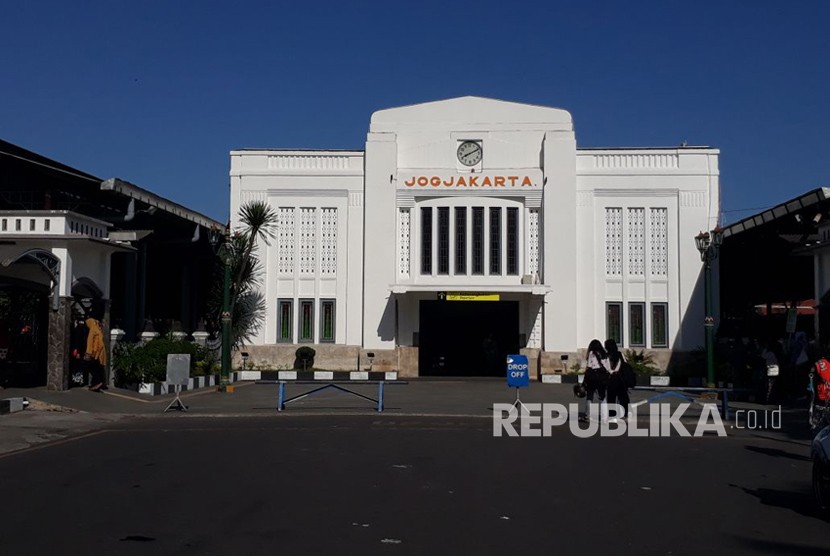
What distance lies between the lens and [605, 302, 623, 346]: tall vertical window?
110 feet

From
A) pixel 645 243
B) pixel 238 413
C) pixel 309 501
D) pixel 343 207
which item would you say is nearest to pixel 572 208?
pixel 645 243

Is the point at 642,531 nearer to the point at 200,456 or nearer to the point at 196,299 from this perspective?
the point at 200,456

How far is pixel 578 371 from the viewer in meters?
32.3

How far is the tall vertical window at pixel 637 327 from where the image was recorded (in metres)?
33.5

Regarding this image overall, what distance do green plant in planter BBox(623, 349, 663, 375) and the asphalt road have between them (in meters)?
16.3

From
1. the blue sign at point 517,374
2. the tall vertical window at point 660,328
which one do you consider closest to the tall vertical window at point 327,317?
the tall vertical window at point 660,328

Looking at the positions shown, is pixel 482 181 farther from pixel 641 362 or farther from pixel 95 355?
pixel 95 355

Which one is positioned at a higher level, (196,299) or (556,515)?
(196,299)

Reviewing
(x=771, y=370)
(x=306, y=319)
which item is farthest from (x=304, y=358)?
(x=771, y=370)

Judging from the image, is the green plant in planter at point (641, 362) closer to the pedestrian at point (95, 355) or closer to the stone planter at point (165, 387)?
the stone planter at point (165, 387)

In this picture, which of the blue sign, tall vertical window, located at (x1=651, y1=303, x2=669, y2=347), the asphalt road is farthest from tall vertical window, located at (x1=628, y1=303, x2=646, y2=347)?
the asphalt road

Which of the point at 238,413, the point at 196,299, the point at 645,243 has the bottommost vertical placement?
the point at 238,413

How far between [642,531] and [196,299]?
1175 inches

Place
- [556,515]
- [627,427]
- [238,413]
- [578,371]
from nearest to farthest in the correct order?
[556,515], [627,427], [238,413], [578,371]
